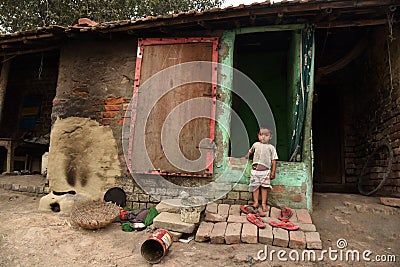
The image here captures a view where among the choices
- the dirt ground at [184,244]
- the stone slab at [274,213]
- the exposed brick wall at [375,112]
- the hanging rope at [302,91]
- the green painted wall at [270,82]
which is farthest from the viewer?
the green painted wall at [270,82]

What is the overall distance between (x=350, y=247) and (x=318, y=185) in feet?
11.2

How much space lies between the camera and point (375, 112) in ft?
17.2

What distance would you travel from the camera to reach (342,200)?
4414 millimetres

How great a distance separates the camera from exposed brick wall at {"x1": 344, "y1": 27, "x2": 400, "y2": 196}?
4391 mm

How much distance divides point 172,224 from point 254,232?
102cm

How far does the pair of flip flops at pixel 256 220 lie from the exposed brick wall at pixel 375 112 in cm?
225

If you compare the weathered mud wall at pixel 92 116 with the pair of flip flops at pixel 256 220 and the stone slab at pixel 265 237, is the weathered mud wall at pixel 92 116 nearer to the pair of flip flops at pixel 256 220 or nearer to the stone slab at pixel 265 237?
the pair of flip flops at pixel 256 220

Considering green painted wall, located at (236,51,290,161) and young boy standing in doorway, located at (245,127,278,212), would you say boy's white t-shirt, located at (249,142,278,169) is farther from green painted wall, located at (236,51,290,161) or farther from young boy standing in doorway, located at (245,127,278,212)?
green painted wall, located at (236,51,290,161)

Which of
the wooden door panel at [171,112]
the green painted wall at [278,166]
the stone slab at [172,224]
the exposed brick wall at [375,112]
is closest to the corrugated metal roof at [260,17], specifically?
the green painted wall at [278,166]

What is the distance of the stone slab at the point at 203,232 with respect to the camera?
3430mm

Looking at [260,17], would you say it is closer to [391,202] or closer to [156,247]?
[391,202]

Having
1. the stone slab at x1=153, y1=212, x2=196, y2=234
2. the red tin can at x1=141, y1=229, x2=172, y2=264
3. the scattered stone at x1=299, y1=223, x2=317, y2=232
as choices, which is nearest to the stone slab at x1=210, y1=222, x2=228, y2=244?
the stone slab at x1=153, y1=212, x2=196, y2=234

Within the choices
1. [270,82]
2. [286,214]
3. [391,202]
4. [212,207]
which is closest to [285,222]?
[286,214]

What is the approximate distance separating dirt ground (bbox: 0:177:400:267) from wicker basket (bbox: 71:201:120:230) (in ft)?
0.35
